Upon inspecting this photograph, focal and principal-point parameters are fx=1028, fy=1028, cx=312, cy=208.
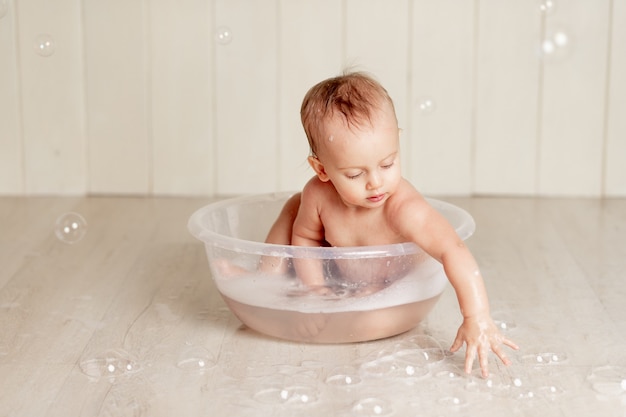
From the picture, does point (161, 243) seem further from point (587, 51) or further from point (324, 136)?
point (587, 51)

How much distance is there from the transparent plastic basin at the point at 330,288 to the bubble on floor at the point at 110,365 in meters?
0.18

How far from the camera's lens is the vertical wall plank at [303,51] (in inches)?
98.0

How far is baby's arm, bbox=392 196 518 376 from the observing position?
141 centimetres

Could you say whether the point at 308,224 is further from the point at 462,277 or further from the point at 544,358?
the point at 544,358

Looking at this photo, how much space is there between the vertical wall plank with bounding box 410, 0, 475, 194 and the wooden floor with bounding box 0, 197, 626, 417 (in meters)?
0.33

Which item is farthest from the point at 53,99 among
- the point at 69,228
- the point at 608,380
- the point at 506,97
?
the point at 608,380

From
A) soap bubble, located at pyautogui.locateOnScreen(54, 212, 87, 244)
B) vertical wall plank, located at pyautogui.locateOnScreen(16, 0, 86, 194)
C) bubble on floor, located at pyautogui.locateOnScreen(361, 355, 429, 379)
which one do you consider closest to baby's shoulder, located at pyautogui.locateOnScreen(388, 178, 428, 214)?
bubble on floor, located at pyautogui.locateOnScreen(361, 355, 429, 379)

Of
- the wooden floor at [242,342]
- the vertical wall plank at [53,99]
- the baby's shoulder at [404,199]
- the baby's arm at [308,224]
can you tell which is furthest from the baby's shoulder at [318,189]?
the vertical wall plank at [53,99]

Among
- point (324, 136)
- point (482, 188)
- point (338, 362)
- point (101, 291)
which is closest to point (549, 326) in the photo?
point (338, 362)

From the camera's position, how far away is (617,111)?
2.53 m

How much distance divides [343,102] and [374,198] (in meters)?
0.15

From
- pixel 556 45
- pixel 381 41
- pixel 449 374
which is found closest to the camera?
pixel 449 374

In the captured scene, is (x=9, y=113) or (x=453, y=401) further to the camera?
(x=9, y=113)

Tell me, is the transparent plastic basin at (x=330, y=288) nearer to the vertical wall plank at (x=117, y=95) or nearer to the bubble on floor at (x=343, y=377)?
the bubble on floor at (x=343, y=377)
